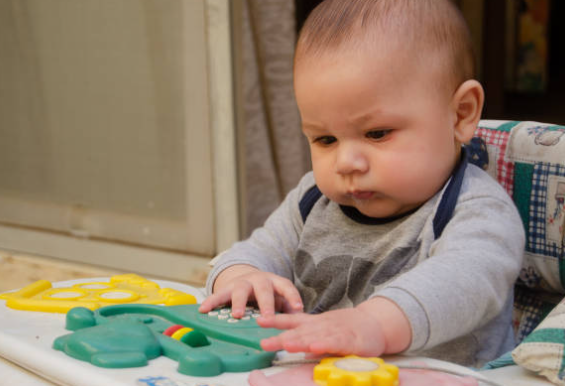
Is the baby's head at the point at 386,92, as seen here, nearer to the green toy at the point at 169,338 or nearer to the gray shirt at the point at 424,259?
the gray shirt at the point at 424,259

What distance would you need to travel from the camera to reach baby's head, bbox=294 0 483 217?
689mm

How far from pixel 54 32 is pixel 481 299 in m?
1.48

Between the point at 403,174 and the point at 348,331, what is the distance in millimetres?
209

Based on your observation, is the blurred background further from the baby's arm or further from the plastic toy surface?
the baby's arm

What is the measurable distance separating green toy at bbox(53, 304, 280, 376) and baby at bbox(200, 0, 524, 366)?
37 millimetres

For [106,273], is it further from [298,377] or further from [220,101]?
[298,377]

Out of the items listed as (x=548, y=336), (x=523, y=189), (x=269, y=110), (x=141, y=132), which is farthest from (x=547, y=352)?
(x=141, y=132)

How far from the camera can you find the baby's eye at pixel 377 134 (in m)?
0.70

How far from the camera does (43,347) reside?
23.2 inches

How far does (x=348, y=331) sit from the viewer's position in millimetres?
549

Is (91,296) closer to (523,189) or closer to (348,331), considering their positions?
(348,331)

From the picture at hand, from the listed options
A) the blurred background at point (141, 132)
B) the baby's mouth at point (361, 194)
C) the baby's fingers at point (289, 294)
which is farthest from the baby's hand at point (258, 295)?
the blurred background at point (141, 132)

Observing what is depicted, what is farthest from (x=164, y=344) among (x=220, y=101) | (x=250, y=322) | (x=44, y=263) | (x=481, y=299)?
(x=44, y=263)

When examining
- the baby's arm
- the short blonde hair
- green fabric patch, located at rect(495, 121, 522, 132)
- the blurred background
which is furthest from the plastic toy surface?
the blurred background
